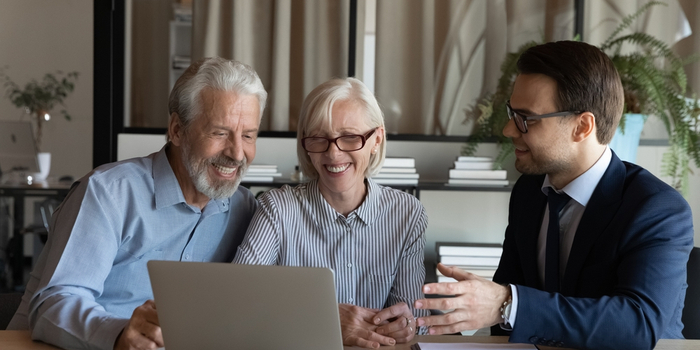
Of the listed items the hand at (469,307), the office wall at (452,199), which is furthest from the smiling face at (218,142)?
the office wall at (452,199)

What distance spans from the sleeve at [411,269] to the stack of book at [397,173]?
159 centimetres

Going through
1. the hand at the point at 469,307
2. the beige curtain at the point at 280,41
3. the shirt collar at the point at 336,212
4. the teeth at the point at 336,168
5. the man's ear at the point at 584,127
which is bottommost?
the hand at the point at 469,307

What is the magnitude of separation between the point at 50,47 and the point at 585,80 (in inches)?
221

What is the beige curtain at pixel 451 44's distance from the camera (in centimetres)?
384

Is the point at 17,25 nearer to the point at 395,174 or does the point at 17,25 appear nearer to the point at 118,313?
the point at 395,174

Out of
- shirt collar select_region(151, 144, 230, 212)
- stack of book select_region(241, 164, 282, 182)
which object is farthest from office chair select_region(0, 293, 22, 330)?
stack of book select_region(241, 164, 282, 182)

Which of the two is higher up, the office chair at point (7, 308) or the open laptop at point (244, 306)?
the open laptop at point (244, 306)

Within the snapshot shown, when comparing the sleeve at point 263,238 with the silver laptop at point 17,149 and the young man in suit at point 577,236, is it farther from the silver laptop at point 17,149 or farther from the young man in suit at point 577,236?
the silver laptop at point 17,149

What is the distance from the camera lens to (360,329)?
1369 millimetres

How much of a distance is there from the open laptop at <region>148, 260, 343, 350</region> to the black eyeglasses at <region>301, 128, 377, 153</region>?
736mm

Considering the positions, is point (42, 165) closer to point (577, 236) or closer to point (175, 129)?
point (175, 129)

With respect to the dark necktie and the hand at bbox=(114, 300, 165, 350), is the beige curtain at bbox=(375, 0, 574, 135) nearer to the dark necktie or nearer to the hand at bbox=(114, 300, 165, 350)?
the dark necktie

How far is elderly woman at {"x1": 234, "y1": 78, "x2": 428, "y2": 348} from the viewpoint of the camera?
1.73 meters

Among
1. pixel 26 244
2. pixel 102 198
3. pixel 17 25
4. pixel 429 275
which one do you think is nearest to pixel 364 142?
pixel 102 198
